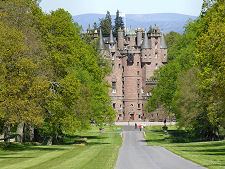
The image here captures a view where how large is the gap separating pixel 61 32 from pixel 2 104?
15.7 metres

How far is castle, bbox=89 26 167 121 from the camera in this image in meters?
113

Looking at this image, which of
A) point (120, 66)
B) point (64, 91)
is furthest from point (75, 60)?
point (120, 66)

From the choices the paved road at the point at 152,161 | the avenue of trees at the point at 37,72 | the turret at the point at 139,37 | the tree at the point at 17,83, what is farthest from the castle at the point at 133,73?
the paved road at the point at 152,161

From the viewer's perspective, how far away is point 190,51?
58.6 m

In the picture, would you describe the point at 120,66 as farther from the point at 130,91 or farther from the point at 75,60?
the point at 75,60

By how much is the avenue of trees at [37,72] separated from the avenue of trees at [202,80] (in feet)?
35.0

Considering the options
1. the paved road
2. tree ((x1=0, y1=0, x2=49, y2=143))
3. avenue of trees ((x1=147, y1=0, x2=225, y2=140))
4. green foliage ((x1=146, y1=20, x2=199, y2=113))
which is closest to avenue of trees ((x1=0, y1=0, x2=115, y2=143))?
tree ((x1=0, y1=0, x2=49, y2=143))

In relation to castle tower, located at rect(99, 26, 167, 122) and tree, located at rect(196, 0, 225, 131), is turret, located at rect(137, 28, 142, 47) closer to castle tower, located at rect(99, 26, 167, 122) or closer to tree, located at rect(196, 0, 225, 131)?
castle tower, located at rect(99, 26, 167, 122)

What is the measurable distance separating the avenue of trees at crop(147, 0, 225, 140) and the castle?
131ft

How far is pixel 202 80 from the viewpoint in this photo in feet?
107

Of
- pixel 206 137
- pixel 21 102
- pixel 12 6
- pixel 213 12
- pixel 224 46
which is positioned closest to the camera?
pixel 224 46

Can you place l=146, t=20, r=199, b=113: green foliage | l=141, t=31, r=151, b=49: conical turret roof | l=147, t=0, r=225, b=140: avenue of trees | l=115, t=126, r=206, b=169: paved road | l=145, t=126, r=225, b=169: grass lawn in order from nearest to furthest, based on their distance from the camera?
l=115, t=126, r=206, b=169: paved road → l=145, t=126, r=225, b=169: grass lawn → l=147, t=0, r=225, b=140: avenue of trees → l=146, t=20, r=199, b=113: green foliage → l=141, t=31, r=151, b=49: conical turret roof

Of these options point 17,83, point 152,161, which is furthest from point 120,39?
point 152,161

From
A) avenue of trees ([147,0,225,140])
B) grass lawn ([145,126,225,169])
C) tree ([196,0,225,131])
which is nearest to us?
grass lawn ([145,126,225,169])
